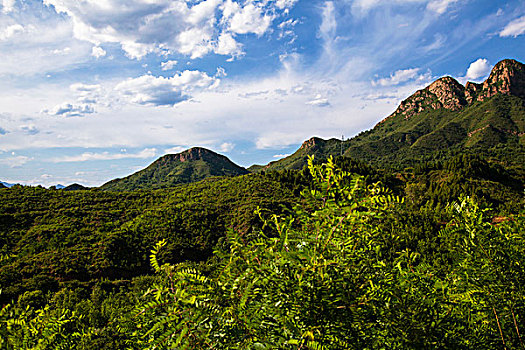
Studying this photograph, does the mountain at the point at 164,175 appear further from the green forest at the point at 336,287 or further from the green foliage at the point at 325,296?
the green foliage at the point at 325,296

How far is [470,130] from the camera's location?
152 metres

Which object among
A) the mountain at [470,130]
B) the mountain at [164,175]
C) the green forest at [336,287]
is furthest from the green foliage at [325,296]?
the mountain at [164,175]

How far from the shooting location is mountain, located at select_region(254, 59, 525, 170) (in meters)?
131

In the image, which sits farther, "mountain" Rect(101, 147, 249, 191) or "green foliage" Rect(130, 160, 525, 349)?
"mountain" Rect(101, 147, 249, 191)

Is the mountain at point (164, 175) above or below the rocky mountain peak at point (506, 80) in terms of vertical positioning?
below

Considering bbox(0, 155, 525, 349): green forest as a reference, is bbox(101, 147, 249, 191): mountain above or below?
above

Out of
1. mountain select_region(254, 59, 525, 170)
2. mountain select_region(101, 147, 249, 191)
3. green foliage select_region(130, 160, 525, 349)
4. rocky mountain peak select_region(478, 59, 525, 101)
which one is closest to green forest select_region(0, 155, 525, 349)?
green foliage select_region(130, 160, 525, 349)

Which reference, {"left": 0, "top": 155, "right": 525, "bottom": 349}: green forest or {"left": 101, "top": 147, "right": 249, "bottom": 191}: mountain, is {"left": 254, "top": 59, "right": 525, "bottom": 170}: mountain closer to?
{"left": 101, "top": 147, "right": 249, "bottom": 191}: mountain

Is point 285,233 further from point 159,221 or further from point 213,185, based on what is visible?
point 213,185

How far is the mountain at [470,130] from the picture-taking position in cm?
13100

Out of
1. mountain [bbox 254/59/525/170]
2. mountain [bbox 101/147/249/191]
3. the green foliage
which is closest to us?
the green foliage

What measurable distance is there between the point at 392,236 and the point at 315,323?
1147mm

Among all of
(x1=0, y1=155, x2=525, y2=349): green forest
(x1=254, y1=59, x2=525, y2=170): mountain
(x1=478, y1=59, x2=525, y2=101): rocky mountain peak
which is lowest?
(x1=0, y1=155, x2=525, y2=349): green forest

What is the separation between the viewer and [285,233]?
1.71m
